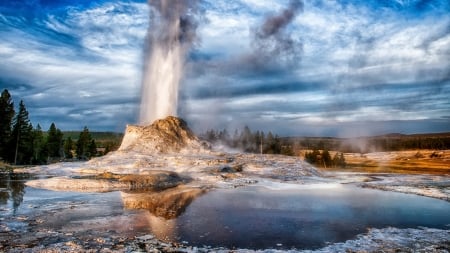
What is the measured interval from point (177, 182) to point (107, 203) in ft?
35.5

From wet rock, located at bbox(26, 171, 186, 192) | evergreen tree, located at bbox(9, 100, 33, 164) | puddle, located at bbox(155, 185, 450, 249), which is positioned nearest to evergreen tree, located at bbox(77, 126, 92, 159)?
evergreen tree, located at bbox(9, 100, 33, 164)

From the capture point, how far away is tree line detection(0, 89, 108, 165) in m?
62.8

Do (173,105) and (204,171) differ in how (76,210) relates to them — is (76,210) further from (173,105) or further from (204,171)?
(173,105)

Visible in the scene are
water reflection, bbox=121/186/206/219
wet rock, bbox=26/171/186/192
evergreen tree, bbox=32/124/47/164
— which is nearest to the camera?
water reflection, bbox=121/186/206/219

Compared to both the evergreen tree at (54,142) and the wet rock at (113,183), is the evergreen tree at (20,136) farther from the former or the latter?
the wet rock at (113,183)

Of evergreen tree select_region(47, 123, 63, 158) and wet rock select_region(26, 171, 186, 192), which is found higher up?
evergreen tree select_region(47, 123, 63, 158)

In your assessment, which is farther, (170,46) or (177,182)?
(170,46)

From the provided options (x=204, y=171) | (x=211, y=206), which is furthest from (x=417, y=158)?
(x=211, y=206)

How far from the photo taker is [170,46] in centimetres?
5506

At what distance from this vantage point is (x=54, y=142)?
273 ft

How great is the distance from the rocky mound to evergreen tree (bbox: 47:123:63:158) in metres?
36.0

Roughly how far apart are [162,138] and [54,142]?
144 ft

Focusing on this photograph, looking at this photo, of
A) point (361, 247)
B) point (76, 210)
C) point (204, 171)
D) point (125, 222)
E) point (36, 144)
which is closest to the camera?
point (361, 247)

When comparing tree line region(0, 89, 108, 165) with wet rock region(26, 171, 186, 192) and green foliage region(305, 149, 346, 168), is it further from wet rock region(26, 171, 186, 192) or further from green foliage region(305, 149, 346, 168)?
green foliage region(305, 149, 346, 168)
